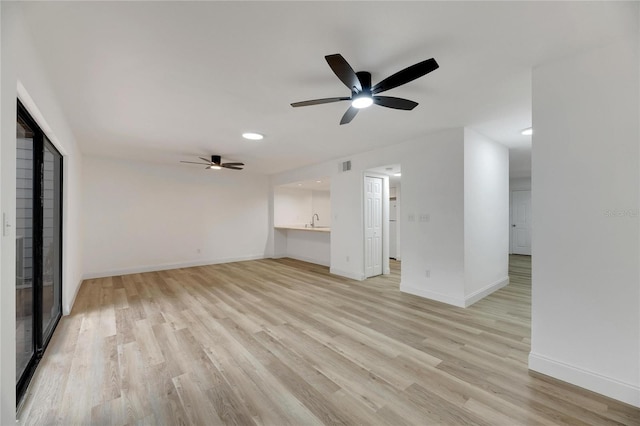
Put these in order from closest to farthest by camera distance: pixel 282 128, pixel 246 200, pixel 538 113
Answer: pixel 538 113, pixel 282 128, pixel 246 200

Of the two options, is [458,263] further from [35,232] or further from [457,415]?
[35,232]

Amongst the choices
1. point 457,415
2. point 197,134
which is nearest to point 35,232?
point 197,134

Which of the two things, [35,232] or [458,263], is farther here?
[458,263]

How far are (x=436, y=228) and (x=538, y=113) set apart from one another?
197cm

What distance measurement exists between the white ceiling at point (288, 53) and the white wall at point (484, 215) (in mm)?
645

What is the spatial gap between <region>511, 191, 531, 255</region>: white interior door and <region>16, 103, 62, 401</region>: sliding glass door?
34.2 feet

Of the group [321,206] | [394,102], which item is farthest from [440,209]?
[321,206]

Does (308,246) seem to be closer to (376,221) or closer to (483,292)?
(376,221)

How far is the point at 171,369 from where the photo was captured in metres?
2.14

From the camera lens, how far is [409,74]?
1763 mm

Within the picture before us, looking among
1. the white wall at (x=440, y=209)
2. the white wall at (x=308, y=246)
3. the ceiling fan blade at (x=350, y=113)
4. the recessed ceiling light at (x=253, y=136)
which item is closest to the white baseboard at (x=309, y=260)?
the white wall at (x=308, y=246)

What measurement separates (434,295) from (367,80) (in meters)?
3.17

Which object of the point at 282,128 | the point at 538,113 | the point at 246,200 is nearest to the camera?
the point at 538,113

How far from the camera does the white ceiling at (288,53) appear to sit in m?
1.47
